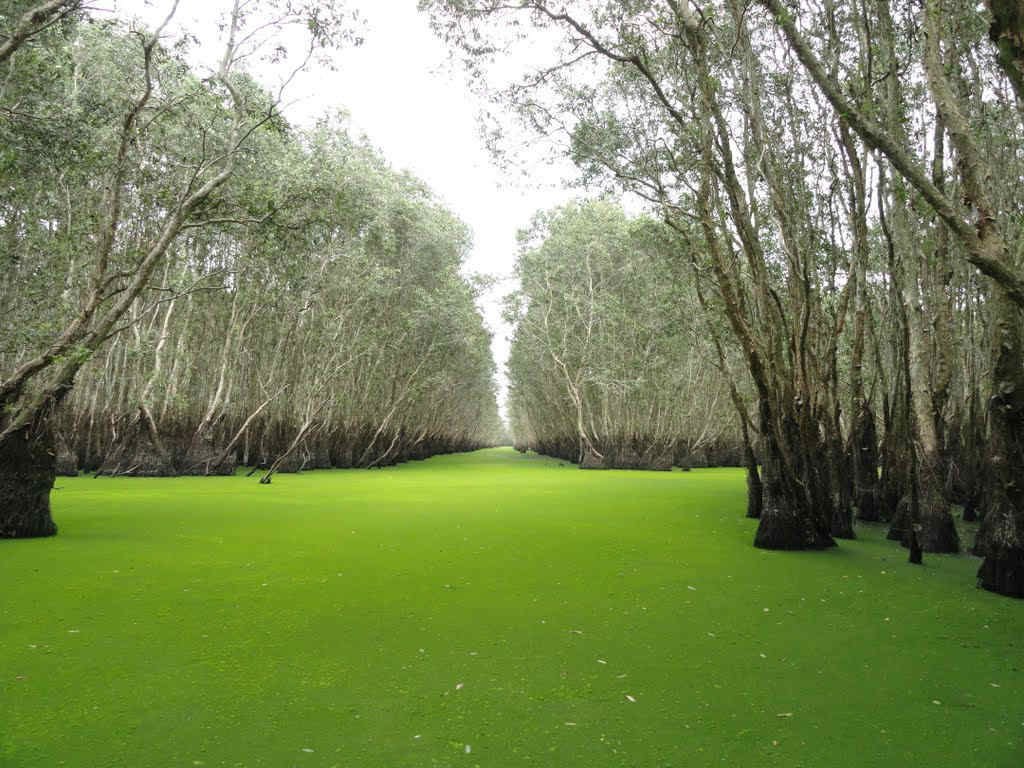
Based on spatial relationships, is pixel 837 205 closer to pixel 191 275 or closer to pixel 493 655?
pixel 493 655

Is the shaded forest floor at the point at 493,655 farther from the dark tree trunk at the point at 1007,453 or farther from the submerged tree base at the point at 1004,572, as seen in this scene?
the dark tree trunk at the point at 1007,453

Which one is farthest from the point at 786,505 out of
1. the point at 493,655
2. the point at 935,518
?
the point at 493,655

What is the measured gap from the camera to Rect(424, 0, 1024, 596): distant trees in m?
5.18

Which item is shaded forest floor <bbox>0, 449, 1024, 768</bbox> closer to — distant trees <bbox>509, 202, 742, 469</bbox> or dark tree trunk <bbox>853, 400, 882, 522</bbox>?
dark tree trunk <bbox>853, 400, 882, 522</bbox>

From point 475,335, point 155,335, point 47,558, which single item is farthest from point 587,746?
point 475,335

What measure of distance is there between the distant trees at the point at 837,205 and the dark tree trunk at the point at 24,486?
25.8ft

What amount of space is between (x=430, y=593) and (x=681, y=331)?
50.6ft

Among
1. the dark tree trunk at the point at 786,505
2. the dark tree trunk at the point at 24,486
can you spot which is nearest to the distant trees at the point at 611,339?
the dark tree trunk at the point at 786,505

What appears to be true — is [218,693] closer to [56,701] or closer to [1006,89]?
[56,701]

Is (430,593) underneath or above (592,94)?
underneath

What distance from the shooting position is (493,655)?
356 centimetres

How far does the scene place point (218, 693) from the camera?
2941mm

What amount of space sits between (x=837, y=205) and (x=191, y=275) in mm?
17769

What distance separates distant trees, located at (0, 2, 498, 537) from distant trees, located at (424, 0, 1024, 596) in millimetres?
4972
